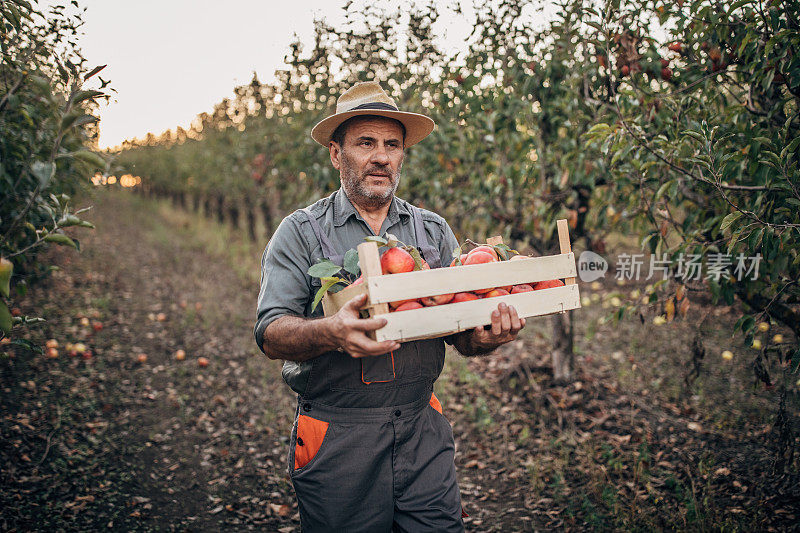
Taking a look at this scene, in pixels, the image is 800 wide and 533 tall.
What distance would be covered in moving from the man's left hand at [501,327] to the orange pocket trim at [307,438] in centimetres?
72

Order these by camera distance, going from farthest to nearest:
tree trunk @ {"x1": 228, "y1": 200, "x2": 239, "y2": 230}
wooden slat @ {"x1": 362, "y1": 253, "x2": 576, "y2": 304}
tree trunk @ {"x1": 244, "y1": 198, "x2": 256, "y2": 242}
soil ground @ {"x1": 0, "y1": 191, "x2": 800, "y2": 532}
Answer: tree trunk @ {"x1": 228, "y1": 200, "x2": 239, "y2": 230} < tree trunk @ {"x1": 244, "y1": 198, "x2": 256, "y2": 242} < soil ground @ {"x1": 0, "y1": 191, "x2": 800, "y2": 532} < wooden slat @ {"x1": 362, "y1": 253, "x2": 576, "y2": 304}

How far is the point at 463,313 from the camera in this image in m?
1.71

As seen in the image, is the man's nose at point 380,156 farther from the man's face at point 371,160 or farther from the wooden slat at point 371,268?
the wooden slat at point 371,268

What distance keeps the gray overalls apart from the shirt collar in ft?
0.61

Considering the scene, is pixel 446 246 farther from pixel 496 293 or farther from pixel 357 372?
pixel 357 372

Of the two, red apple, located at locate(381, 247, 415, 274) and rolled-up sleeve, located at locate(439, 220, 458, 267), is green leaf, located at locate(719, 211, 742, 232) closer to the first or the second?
rolled-up sleeve, located at locate(439, 220, 458, 267)

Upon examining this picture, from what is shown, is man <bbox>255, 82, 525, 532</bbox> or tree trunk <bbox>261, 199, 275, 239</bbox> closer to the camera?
man <bbox>255, 82, 525, 532</bbox>

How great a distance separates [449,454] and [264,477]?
2421 mm

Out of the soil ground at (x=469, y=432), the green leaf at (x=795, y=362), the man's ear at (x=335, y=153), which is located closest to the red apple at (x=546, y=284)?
the man's ear at (x=335, y=153)

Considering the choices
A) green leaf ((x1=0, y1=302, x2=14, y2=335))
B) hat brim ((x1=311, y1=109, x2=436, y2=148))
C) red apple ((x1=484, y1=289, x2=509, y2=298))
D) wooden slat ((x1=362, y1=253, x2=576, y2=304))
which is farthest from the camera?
hat brim ((x1=311, y1=109, x2=436, y2=148))

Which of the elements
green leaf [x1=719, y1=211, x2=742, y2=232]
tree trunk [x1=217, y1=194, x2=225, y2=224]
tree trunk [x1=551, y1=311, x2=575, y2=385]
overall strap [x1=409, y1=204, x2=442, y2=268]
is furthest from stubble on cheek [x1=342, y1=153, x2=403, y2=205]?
tree trunk [x1=217, y1=194, x2=225, y2=224]

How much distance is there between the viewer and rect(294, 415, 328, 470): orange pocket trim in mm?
2023

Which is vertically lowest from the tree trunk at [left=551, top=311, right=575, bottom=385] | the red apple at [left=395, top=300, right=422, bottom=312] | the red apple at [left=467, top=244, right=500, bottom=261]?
the tree trunk at [left=551, top=311, right=575, bottom=385]

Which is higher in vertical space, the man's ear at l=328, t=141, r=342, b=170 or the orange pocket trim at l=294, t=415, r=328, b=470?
the man's ear at l=328, t=141, r=342, b=170
